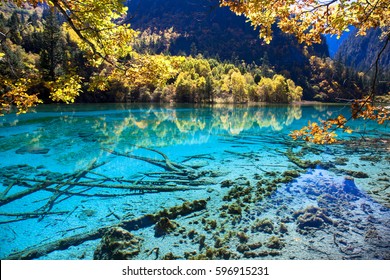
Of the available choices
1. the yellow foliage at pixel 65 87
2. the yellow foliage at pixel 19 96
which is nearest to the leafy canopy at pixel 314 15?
the yellow foliage at pixel 65 87

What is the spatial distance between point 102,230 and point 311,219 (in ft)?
21.1

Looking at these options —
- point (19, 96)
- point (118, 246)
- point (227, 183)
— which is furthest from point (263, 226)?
point (19, 96)

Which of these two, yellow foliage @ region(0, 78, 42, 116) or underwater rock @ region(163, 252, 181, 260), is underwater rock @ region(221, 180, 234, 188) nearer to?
underwater rock @ region(163, 252, 181, 260)

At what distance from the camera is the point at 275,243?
759 cm

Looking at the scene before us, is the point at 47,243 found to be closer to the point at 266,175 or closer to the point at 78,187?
the point at 78,187

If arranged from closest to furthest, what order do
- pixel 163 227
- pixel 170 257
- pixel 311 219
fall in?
1. pixel 170 257
2. pixel 163 227
3. pixel 311 219

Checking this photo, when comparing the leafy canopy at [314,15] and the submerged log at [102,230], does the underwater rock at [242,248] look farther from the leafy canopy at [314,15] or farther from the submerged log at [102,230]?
the leafy canopy at [314,15]

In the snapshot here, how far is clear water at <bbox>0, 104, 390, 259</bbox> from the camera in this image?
25.0 feet

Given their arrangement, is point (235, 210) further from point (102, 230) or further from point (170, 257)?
point (102, 230)

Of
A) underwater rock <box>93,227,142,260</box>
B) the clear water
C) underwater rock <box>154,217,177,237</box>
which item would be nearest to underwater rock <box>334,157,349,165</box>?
the clear water

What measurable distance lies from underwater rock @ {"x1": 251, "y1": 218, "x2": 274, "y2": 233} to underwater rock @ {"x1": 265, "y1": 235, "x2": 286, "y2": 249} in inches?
17.9

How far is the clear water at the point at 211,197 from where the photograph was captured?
761 centimetres

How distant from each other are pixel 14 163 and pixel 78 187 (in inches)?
244

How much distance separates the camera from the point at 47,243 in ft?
25.3
